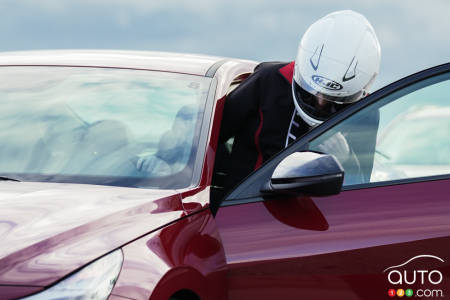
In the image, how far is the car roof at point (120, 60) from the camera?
153 inches

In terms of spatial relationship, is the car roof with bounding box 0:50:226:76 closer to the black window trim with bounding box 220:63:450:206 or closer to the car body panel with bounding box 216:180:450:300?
the black window trim with bounding box 220:63:450:206

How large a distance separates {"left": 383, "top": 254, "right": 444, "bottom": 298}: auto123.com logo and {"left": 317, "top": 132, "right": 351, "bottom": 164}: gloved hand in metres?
0.52

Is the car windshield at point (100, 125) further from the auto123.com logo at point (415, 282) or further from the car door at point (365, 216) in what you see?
the auto123.com logo at point (415, 282)

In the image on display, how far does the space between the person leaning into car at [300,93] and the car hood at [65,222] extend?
990 millimetres

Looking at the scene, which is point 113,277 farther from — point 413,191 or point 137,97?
point 137,97

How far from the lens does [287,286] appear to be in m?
2.77

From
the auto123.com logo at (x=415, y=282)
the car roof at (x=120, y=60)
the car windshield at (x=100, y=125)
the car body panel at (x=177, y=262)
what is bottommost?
the auto123.com logo at (x=415, y=282)

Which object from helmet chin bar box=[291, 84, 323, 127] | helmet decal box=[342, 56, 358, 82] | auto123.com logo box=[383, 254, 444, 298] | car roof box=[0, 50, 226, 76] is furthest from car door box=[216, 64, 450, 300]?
car roof box=[0, 50, 226, 76]

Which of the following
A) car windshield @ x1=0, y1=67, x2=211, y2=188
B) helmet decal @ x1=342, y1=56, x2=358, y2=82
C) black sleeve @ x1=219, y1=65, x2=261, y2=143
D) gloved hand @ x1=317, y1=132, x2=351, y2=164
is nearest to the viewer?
gloved hand @ x1=317, y1=132, x2=351, y2=164

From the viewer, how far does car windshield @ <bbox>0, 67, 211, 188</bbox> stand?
10.6ft

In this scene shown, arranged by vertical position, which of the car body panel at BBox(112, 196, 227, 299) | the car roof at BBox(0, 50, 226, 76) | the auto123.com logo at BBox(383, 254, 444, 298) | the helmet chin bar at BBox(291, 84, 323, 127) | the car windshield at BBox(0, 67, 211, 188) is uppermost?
the car roof at BBox(0, 50, 226, 76)

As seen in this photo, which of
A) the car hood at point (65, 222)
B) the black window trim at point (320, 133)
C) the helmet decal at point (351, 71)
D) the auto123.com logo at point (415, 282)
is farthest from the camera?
the helmet decal at point (351, 71)

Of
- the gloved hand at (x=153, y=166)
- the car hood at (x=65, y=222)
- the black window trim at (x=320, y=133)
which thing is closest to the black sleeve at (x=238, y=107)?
the gloved hand at (x=153, y=166)

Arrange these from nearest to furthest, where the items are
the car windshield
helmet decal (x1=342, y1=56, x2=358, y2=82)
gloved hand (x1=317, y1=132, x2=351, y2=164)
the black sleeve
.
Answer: gloved hand (x1=317, y1=132, x2=351, y2=164)
the car windshield
the black sleeve
helmet decal (x1=342, y1=56, x2=358, y2=82)
